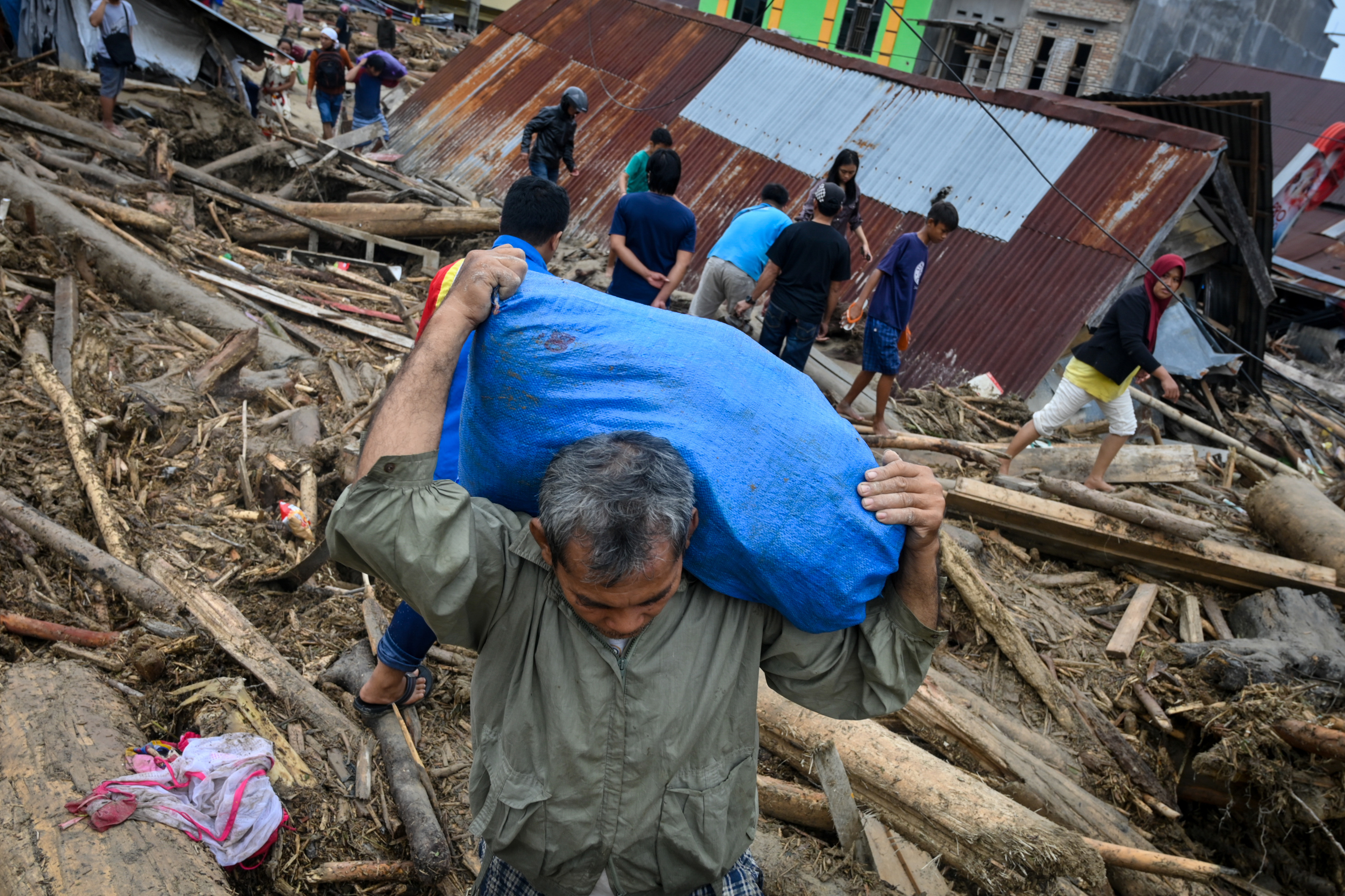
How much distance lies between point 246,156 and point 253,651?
9715 millimetres

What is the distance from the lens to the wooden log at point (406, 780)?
2709 mm

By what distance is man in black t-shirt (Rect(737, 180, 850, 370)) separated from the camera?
6199mm

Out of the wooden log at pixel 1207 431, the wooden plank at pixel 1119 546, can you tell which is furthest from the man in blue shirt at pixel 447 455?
the wooden log at pixel 1207 431

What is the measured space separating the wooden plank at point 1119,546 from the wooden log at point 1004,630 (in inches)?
38.2

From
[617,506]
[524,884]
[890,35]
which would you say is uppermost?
[890,35]

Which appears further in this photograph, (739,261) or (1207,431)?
(1207,431)

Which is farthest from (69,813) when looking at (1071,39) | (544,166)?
(1071,39)

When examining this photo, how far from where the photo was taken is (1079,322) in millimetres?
7918

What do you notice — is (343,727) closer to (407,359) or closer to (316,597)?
(316,597)

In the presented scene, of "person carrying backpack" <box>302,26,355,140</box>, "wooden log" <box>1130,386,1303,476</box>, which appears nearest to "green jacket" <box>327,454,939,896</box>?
"wooden log" <box>1130,386,1303,476</box>

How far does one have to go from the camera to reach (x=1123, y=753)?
407cm

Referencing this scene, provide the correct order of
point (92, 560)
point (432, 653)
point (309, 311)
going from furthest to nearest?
point (309, 311)
point (432, 653)
point (92, 560)

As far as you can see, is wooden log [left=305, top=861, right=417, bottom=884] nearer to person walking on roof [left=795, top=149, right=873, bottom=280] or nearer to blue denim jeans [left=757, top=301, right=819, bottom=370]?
blue denim jeans [left=757, top=301, right=819, bottom=370]

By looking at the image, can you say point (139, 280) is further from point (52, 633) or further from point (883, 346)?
point (883, 346)
